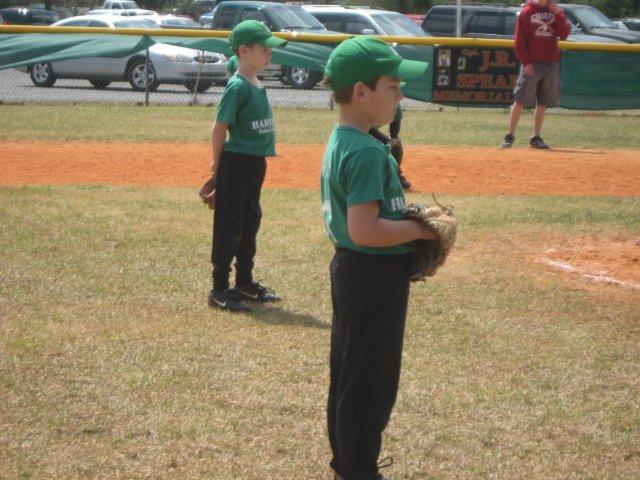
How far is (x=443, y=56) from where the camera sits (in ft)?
59.8

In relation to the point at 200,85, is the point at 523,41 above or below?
above

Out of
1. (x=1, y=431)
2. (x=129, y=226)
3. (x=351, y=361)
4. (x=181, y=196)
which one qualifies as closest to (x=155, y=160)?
(x=181, y=196)

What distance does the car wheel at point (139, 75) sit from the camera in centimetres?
2108

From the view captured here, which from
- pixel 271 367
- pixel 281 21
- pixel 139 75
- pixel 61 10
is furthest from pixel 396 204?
pixel 61 10

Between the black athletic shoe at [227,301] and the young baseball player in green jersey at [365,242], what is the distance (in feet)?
8.78

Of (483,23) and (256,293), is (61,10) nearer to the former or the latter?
(483,23)

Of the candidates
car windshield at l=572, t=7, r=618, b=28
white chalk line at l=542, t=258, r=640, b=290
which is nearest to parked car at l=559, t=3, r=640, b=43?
car windshield at l=572, t=7, r=618, b=28

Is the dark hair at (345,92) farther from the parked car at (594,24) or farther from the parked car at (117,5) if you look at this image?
the parked car at (117,5)

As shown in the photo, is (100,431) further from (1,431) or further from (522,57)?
(522,57)

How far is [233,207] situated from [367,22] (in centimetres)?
1862

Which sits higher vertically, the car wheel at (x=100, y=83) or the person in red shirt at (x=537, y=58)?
the person in red shirt at (x=537, y=58)

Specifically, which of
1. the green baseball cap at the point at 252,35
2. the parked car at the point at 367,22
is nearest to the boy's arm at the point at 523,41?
the green baseball cap at the point at 252,35

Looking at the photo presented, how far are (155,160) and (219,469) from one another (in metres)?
8.53

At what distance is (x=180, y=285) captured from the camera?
6.86 meters
